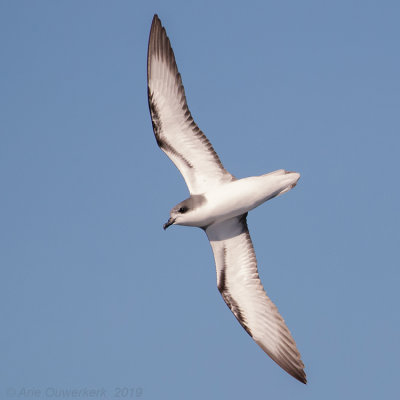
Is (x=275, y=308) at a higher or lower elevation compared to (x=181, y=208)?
lower

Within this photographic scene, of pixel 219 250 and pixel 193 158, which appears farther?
pixel 219 250

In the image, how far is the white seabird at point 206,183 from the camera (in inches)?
675

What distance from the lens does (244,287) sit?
61.6 feet

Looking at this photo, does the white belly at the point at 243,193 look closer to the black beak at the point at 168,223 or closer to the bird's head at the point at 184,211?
the bird's head at the point at 184,211

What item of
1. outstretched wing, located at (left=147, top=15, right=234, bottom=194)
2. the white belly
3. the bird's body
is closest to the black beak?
the bird's body

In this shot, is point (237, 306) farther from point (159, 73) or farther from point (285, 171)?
point (159, 73)

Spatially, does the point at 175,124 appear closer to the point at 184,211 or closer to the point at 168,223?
the point at 184,211

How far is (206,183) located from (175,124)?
159 cm

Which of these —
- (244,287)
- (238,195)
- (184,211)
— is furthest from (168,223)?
(244,287)

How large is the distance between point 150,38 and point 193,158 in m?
2.99

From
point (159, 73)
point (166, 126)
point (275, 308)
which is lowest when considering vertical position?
point (275, 308)

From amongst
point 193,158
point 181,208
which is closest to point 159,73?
point 193,158

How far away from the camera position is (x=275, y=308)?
60.0 feet

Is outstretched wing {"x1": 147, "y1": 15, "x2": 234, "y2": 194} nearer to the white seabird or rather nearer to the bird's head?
the white seabird
